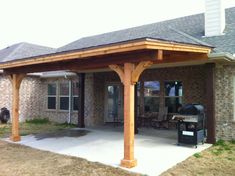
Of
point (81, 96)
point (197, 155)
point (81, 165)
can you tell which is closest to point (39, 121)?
point (81, 96)

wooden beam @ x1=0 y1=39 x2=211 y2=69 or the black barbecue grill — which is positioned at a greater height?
wooden beam @ x1=0 y1=39 x2=211 y2=69

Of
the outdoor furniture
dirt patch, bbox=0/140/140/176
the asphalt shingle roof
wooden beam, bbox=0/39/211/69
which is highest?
the asphalt shingle roof

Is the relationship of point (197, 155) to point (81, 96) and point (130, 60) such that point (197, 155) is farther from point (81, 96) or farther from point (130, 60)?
point (81, 96)

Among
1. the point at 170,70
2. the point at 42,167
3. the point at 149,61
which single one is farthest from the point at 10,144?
the point at 170,70

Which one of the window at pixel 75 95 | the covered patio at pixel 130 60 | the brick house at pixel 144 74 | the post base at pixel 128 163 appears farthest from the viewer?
the window at pixel 75 95

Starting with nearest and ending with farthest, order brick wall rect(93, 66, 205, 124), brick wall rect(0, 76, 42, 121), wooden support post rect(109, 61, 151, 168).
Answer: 1. wooden support post rect(109, 61, 151, 168)
2. brick wall rect(93, 66, 205, 124)
3. brick wall rect(0, 76, 42, 121)

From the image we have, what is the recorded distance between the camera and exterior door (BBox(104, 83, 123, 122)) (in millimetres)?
14023

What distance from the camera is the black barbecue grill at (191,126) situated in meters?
8.22

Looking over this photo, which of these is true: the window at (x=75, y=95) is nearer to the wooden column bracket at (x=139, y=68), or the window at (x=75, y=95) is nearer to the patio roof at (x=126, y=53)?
the patio roof at (x=126, y=53)

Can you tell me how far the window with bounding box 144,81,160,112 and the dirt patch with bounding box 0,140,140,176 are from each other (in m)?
5.79

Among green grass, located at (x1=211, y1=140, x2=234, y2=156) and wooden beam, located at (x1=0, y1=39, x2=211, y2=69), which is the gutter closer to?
wooden beam, located at (x1=0, y1=39, x2=211, y2=69)

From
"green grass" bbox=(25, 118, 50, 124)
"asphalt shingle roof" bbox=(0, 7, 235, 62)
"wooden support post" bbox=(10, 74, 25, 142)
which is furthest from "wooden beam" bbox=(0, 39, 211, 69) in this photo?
"green grass" bbox=(25, 118, 50, 124)

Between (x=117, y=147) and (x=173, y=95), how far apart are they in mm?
4409

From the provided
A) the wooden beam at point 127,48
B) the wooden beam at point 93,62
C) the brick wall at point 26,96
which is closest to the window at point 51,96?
the brick wall at point 26,96
